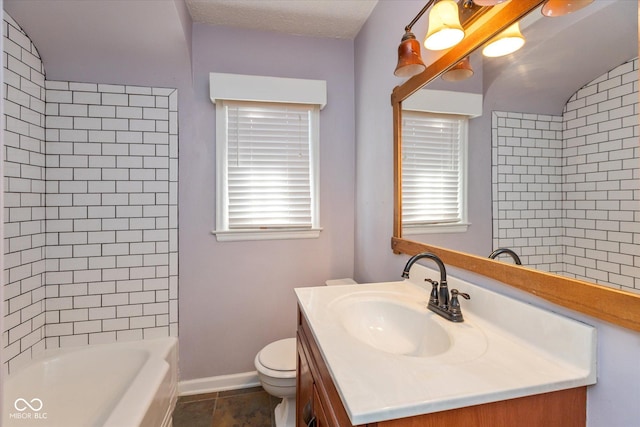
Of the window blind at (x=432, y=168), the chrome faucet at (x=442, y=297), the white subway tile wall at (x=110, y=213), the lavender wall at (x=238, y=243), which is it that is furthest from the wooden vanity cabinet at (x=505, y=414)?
the white subway tile wall at (x=110, y=213)

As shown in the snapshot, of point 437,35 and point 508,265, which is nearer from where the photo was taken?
point 508,265

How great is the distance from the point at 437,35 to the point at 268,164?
135 cm

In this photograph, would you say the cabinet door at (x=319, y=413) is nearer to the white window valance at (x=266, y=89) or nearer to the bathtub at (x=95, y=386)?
the bathtub at (x=95, y=386)

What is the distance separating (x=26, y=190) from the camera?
1717 millimetres

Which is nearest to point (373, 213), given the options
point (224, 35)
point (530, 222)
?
point (530, 222)

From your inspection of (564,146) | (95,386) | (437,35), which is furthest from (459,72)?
(95,386)

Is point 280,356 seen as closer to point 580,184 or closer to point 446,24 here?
point 580,184

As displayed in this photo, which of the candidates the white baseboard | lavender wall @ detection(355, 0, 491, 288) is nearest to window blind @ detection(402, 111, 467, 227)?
lavender wall @ detection(355, 0, 491, 288)

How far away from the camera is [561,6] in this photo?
2.55 ft

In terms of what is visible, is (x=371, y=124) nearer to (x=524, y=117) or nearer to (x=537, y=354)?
(x=524, y=117)

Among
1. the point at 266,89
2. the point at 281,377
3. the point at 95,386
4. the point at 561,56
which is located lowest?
the point at 95,386

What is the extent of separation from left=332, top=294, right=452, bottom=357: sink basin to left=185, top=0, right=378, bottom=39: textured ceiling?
1.74 meters

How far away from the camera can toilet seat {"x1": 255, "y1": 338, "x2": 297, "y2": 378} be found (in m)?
1.60

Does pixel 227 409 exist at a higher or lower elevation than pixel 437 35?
lower
